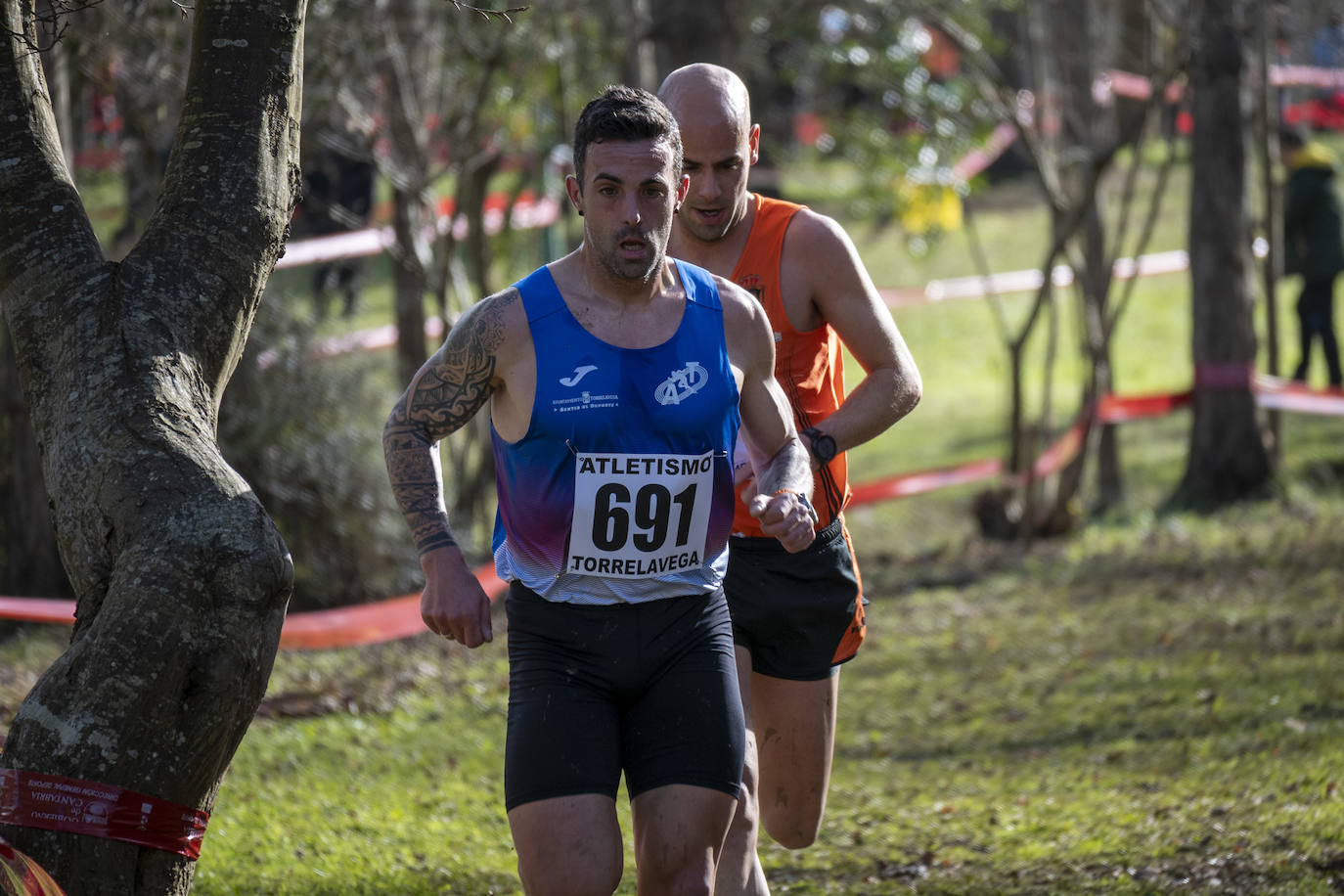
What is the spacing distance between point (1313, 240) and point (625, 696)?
503 inches

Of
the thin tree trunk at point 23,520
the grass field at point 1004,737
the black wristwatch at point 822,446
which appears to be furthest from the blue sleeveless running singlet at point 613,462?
the thin tree trunk at point 23,520

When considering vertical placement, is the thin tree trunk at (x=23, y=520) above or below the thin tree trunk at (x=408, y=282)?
below

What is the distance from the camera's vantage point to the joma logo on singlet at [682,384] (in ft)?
11.4

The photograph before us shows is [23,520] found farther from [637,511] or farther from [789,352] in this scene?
[637,511]

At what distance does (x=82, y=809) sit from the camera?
3.04m

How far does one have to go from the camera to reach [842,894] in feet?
16.8

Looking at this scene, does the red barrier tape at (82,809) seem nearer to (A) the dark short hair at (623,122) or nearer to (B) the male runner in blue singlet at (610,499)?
(B) the male runner in blue singlet at (610,499)

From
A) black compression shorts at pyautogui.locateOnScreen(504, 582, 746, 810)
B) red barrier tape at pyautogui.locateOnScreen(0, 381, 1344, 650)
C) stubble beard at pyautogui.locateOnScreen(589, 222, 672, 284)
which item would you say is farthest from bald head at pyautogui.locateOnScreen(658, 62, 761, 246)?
red barrier tape at pyautogui.locateOnScreen(0, 381, 1344, 650)

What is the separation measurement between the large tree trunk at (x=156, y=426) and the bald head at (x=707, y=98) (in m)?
1.02

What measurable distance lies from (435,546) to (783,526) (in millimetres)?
751

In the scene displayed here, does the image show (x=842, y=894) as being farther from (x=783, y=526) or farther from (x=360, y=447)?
(x=360, y=447)

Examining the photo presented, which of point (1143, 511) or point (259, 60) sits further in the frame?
point (1143, 511)

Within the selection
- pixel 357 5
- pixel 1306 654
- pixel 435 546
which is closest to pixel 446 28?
pixel 357 5

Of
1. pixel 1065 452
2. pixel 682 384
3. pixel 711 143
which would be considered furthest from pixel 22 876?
pixel 1065 452
